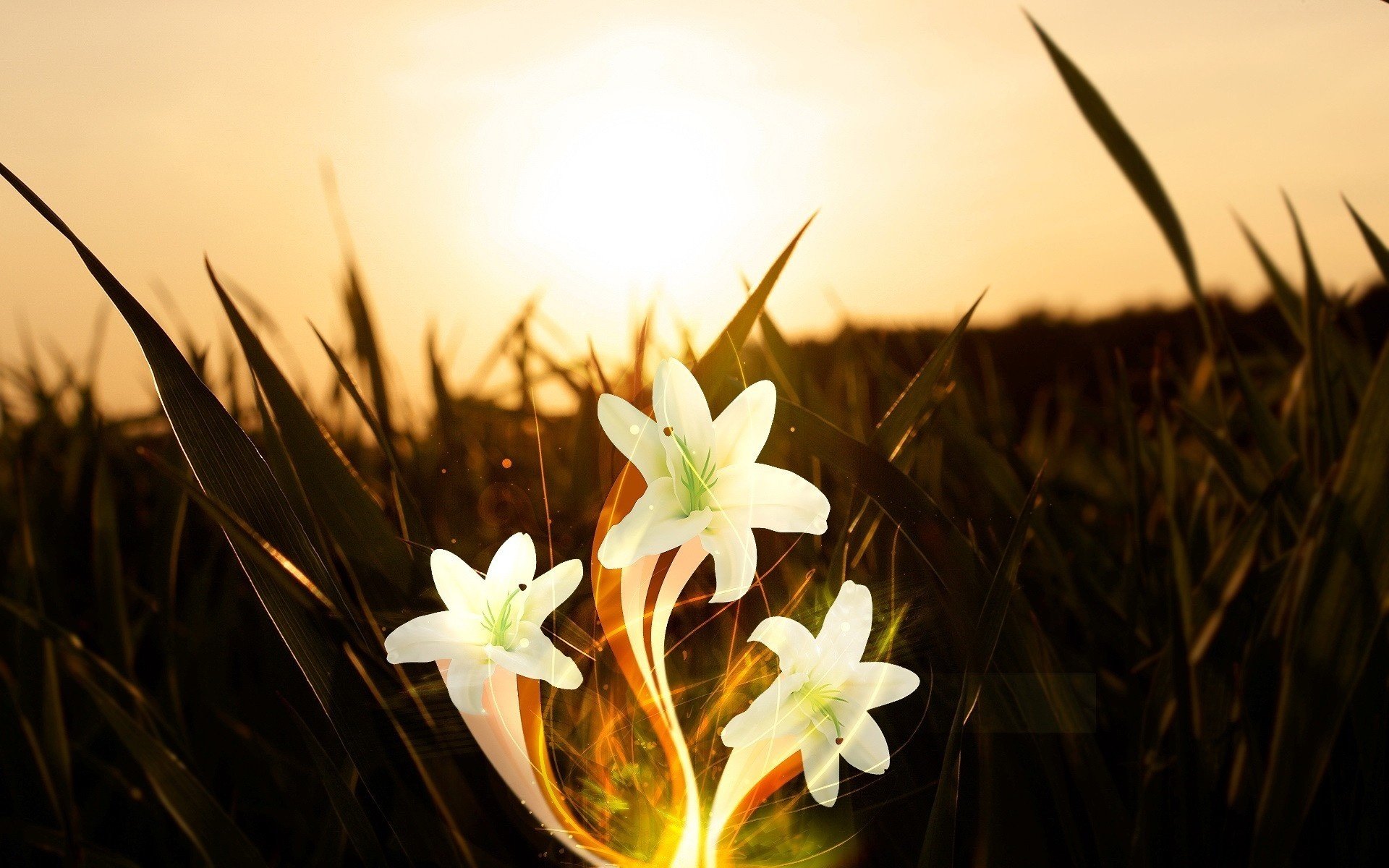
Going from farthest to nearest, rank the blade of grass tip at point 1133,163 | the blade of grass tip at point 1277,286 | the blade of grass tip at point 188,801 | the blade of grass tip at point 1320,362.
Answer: the blade of grass tip at point 1277,286
the blade of grass tip at point 1320,362
the blade of grass tip at point 188,801
the blade of grass tip at point 1133,163

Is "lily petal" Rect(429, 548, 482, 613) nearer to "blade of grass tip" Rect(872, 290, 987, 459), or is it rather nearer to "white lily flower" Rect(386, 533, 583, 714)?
"white lily flower" Rect(386, 533, 583, 714)

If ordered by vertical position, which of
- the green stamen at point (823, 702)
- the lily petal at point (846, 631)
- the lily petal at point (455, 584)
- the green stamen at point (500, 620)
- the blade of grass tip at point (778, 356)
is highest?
the blade of grass tip at point (778, 356)

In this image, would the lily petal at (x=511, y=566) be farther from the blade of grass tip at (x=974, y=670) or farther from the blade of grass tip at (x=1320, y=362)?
the blade of grass tip at (x=1320, y=362)

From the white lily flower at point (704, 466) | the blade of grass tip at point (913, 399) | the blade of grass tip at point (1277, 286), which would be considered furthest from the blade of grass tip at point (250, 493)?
the blade of grass tip at point (1277, 286)

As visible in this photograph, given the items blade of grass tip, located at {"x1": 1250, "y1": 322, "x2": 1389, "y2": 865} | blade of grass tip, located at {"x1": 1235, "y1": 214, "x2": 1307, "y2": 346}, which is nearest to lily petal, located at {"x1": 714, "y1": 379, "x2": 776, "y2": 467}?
blade of grass tip, located at {"x1": 1250, "y1": 322, "x2": 1389, "y2": 865}

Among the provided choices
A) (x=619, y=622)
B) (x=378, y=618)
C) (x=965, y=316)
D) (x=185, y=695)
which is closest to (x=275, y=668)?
(x=185, y=695)
